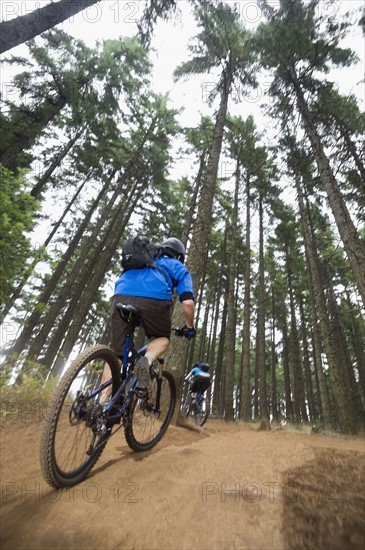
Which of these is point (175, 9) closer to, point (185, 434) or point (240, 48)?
point (240, 48)

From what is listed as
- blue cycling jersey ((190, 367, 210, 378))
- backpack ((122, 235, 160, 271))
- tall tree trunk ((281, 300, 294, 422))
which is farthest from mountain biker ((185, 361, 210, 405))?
tall tree trunk ((281, 300, 294, 422))

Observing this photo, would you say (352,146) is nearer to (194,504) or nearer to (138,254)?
(138,254)

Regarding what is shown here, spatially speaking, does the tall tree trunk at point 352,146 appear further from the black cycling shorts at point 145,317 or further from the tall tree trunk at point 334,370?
the black cycling shorts at point 145,317

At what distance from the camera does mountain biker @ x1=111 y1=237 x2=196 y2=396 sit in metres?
2.83

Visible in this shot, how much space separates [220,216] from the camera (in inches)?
814

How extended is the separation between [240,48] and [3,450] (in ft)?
46.9

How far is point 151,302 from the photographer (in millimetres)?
2895

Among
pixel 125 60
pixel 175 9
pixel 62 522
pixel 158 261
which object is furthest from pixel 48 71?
pixel 62 522

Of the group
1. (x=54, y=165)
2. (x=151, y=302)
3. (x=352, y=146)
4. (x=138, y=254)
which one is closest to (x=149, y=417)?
(x=151, y=302)

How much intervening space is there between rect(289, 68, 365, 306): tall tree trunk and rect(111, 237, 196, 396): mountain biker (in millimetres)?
6112

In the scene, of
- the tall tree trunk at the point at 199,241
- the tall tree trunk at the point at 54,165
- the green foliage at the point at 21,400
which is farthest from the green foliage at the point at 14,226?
the tall tree trunk at the point at 54,165

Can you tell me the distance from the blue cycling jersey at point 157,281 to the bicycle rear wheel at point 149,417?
0.93 meters

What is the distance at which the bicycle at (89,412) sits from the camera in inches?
81.0

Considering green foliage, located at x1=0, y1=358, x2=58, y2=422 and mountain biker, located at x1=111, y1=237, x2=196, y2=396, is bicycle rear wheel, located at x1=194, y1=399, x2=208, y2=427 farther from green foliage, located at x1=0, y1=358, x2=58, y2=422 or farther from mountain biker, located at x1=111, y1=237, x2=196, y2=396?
mountain biker, located at x1=111, y1=237, x2=196, y2=396
